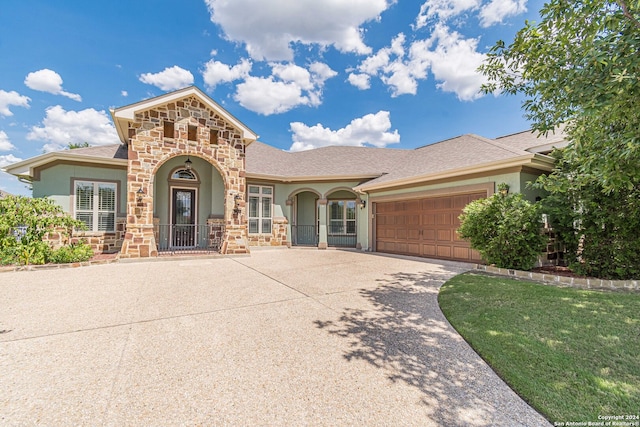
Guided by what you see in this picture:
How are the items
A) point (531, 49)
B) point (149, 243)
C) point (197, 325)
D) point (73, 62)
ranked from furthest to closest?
point (73, 62)
point (149, 243)
point (531, 49)
point (197, 325)

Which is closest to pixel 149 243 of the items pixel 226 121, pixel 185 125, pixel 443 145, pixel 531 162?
pixel 185 125

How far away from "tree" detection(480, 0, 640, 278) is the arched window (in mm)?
11506

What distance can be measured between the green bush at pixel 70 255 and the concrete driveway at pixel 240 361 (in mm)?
2770

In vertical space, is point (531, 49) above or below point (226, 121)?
below

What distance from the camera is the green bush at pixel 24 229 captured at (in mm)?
7434

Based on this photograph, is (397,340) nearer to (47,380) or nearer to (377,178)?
(47,380)

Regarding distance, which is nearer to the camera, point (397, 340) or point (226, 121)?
point (397, 340)

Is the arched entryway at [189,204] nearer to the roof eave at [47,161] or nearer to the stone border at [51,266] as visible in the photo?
the roof eave at [47,161]

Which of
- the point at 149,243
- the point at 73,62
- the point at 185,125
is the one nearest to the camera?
the point at 149,243

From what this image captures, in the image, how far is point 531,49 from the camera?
449 centimetres

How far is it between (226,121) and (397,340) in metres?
10.6

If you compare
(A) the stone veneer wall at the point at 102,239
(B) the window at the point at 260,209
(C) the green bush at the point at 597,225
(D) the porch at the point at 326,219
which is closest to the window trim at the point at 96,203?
(A) the stone veneer wall at the point at 102,239

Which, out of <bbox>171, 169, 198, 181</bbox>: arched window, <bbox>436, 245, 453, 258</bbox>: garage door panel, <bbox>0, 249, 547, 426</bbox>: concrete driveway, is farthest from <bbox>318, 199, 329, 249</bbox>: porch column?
<bbox>0, 249, 547, 426</bbox>: concrete driveway

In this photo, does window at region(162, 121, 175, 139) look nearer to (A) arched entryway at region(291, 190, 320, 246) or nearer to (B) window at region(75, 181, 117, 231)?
(B) window at region(75, 181, 117, 231)
